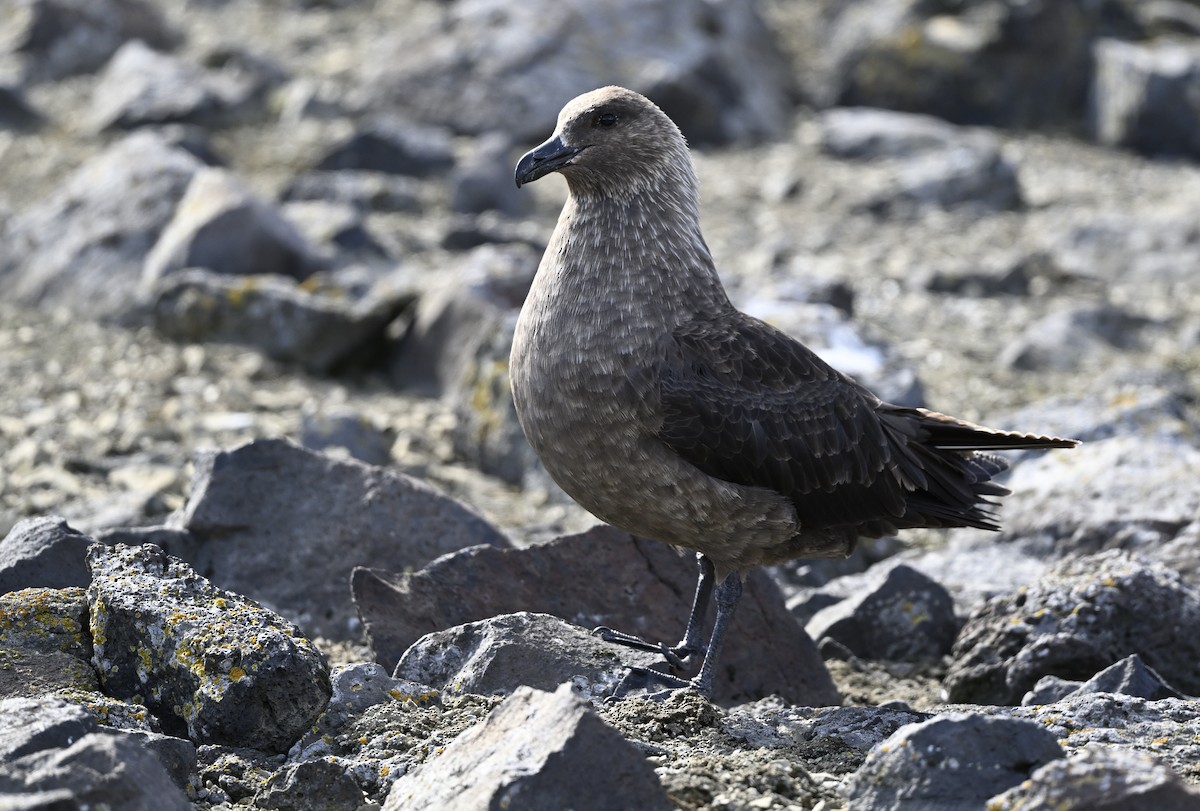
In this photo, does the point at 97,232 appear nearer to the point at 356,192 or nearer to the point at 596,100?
the point at 356,192

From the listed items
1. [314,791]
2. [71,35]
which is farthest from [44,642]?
[71,35]

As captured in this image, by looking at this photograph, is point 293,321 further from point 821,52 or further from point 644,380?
point 821,52

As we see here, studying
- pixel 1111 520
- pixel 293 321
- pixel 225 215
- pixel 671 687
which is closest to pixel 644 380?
pixel 671 687

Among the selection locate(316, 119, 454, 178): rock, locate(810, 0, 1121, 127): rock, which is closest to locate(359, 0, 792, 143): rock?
locate(316, 119, 454, 178): rock

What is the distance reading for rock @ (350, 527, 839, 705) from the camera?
5875mm

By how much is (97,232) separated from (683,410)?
8.03 m

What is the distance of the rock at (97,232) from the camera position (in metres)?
11.5

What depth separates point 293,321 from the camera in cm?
1042

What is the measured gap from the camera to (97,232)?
39.6 feet

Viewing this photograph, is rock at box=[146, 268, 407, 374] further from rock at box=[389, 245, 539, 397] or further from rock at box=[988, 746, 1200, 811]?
rock at box=[988, 746, 1200, 811]

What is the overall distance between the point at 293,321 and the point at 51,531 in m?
4.86

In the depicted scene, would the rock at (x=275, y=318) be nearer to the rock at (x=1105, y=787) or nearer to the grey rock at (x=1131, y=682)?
the grey rock at (x=1131, y=682)

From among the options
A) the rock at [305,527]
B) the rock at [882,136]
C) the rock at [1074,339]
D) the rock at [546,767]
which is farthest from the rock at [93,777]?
the rock at [882,136]

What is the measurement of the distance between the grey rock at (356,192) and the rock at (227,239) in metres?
1.88
